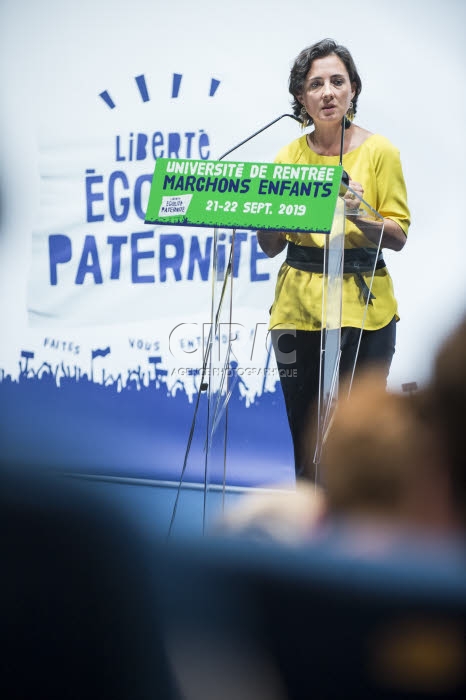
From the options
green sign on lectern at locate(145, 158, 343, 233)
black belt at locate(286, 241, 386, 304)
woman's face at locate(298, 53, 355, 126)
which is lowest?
black belt at locate(286, 241, 386, 304)

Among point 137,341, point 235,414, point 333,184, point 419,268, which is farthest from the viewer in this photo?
point 137,341

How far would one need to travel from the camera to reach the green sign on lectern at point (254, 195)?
5.70 ft

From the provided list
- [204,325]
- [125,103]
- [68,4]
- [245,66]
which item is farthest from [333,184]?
[68,4]

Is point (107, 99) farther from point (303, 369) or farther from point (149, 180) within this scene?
point (303, 369)

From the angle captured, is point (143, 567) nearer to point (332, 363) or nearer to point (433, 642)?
point (433, 642)

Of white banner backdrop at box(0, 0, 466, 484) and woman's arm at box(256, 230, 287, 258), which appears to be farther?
white banner backdrop at box(0, 0, 466, 484)

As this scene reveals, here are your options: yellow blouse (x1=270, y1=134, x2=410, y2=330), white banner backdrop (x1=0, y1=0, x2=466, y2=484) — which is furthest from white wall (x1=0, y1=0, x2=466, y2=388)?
yellow blouse (x1=270, y1=134, x2=410, y2=330)

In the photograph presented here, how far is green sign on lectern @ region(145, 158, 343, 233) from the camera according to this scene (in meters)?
1.74

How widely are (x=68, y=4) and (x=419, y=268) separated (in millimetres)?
1712

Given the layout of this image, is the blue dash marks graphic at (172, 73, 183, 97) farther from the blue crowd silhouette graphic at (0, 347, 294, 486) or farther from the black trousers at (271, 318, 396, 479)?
the black trousers at (271, 318, 396, 479)

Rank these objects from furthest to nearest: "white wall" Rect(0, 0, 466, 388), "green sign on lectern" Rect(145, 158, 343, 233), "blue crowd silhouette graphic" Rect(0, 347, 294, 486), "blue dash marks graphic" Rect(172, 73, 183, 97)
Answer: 1. "blue dash marks graphic" Rect(172, 73, 183, 97)
2. "blue crowd silhouette graphic" Rect(0, 347, 294, 486)
3. "white wall" Rect(0, 0, 466, 388)
4. "green sign on lectern" Rect(145, 158, 343, 233)

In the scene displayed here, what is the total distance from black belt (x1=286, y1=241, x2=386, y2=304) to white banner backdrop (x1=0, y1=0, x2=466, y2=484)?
65 centimetres

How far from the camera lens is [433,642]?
0.52m

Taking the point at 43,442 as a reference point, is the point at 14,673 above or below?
below
